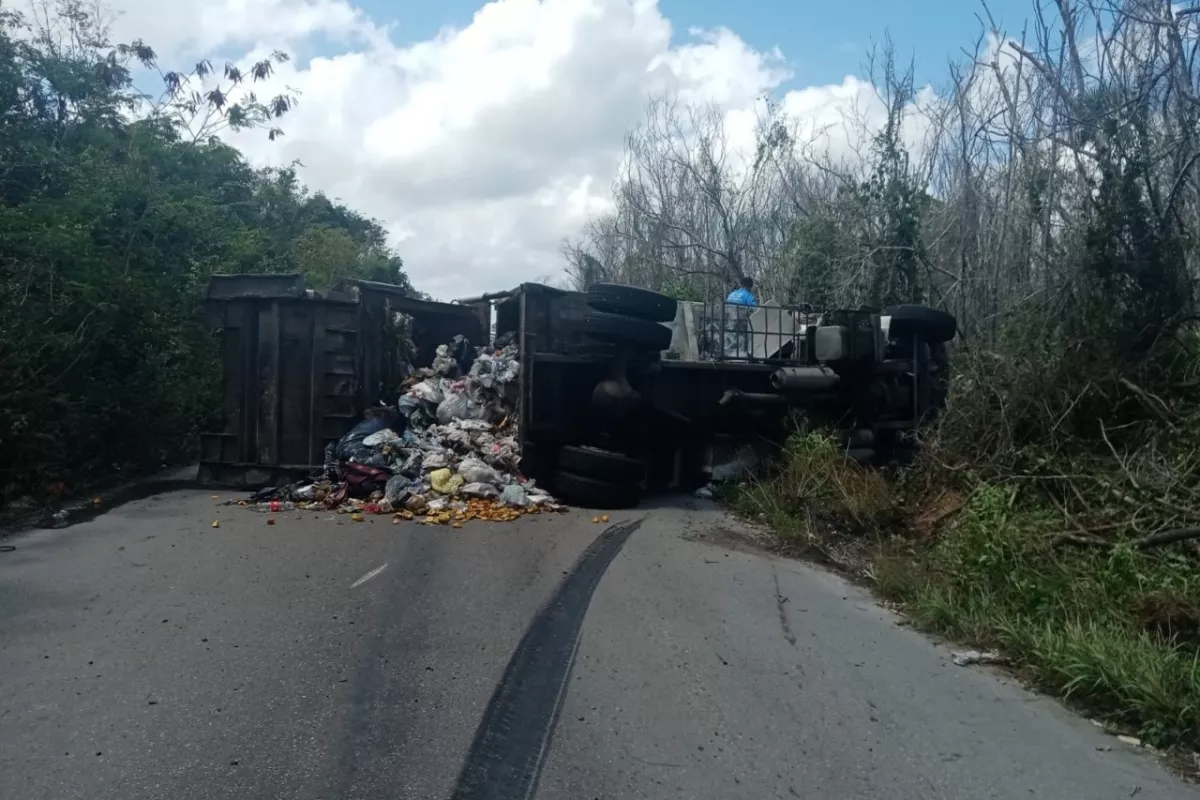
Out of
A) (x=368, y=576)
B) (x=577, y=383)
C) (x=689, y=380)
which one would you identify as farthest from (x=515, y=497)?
(x=368, y=576)

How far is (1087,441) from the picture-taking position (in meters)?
8.80

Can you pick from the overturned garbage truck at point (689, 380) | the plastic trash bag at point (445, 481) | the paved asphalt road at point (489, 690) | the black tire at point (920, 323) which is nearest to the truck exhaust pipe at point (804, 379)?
the overturned garbage truck at point (689, 380)

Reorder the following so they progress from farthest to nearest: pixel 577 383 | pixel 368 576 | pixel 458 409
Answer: pixel 458 409 → pixel 577 383 → pixel 368 576

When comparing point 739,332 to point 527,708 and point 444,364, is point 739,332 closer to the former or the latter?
point 444,364

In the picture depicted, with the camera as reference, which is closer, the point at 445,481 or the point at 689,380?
the point at 445,481

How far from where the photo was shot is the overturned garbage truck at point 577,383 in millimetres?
11406

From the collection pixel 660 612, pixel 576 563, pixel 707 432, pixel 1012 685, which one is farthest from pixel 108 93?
pixel 1012 685

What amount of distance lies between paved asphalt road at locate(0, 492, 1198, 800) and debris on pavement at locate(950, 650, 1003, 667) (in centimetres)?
14

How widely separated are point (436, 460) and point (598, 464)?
1800 millimetres

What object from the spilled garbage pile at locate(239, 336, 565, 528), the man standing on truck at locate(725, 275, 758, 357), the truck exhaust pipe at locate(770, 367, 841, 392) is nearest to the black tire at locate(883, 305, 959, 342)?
the truck exhaust pipe at locate(770, 367, 841, 392)

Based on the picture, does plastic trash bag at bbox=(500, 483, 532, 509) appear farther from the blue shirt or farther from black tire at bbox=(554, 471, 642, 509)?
the blue shirt

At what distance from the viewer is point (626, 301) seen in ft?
37.9

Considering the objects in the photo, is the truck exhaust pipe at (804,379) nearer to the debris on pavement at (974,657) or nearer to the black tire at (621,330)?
the black tire at (621,330)

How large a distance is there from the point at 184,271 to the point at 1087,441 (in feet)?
49.2
